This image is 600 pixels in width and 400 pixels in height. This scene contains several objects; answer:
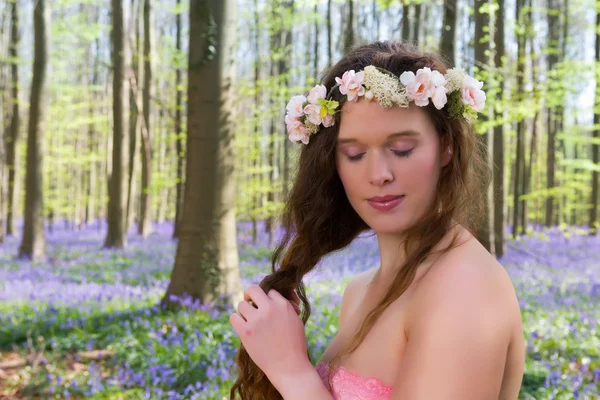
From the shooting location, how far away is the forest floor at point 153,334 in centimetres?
554

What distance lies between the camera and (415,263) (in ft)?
5.64

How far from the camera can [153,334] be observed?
6609mm

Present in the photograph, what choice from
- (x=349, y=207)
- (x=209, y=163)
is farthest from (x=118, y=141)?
(x=349, y=207)

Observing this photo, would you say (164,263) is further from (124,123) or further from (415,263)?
(415,263)

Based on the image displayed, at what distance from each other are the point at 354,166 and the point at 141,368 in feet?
15.7

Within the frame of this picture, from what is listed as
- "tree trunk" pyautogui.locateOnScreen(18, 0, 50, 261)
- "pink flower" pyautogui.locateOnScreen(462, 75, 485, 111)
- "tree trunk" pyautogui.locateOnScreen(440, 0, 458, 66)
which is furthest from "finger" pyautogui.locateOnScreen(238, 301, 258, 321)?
"tree trunk" pyautogui.locateOnScreen(18, 0, 50, 261)

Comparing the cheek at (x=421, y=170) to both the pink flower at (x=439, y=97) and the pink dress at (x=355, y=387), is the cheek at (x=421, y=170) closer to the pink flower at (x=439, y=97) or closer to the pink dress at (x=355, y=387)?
the pink flower at (x=439, y=97)

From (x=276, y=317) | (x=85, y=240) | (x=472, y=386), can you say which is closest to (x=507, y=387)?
(x=472, y=386)

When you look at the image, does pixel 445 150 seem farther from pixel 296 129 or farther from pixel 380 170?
pixel 296 129

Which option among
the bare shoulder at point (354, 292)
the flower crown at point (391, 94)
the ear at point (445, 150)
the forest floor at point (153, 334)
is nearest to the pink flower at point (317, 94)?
the flower crown at point (391, 94)

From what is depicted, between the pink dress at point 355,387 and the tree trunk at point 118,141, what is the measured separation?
14.8 metres

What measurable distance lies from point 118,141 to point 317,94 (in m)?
14.8

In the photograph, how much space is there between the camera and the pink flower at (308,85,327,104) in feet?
6.26

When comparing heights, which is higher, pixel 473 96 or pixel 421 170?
pixel 473 96
